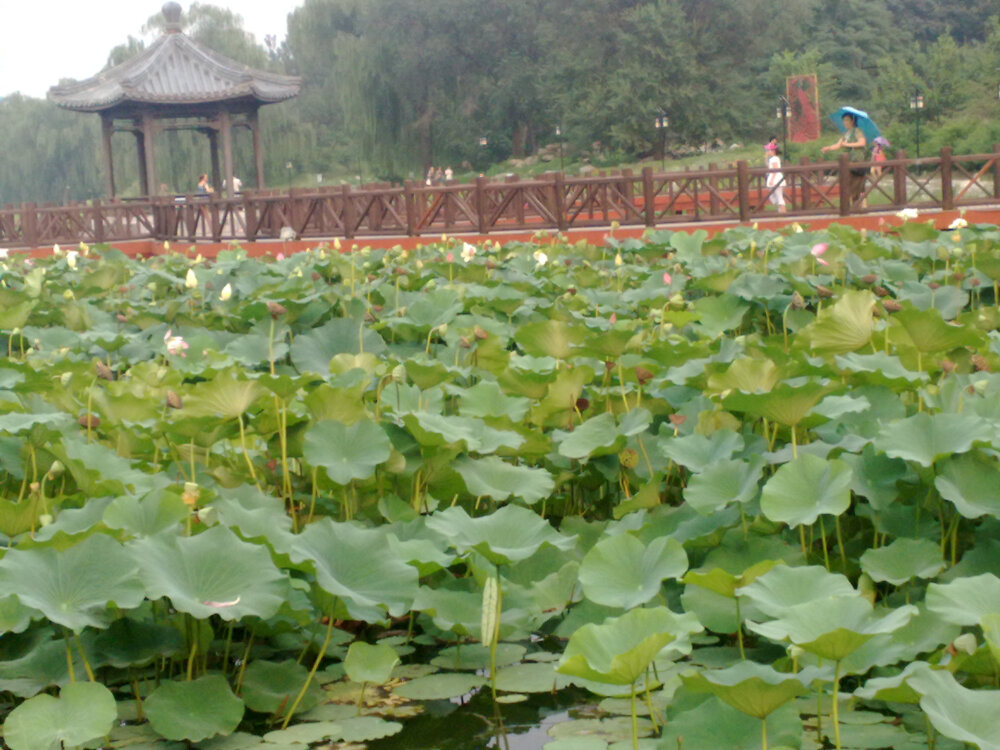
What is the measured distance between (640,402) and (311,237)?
45.7 feet

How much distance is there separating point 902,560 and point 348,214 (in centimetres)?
1389

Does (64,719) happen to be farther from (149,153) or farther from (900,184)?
(149,153)

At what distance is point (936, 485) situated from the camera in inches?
70.5

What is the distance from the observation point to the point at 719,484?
2002 mm

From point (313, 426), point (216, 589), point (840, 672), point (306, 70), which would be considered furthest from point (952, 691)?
point (306, 70)

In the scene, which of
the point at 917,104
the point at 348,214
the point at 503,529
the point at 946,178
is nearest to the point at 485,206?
the point at 348,214

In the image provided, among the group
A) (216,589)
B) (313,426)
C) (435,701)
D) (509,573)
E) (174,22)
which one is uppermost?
(174,22)

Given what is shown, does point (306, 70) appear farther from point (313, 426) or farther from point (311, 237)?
point (313, 426)

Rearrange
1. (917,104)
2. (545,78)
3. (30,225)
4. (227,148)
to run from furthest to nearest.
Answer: (545,78)
(917,104)
(227,148)
(30,225)

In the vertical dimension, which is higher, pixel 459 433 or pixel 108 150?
pixel 108 150

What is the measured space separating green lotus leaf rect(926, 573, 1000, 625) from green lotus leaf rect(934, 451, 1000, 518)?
0.83ft

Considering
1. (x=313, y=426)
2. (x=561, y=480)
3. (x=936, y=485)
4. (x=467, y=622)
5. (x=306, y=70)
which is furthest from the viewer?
(x=306, y=70)

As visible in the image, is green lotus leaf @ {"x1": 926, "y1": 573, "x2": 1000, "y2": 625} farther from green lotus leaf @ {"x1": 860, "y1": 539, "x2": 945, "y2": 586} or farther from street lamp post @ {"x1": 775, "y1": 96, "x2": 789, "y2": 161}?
street lamp post @ {"x1": 775, "y1": 96, "x2": 789, "y2": 161}

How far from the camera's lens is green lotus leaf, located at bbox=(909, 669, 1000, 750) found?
1.27 m
